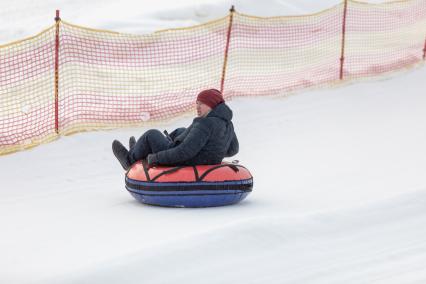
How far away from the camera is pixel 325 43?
19500mm

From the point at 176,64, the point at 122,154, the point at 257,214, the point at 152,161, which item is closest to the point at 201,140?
the point at 152,161

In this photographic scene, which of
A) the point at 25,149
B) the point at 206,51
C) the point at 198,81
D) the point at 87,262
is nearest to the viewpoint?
the point at 87,262

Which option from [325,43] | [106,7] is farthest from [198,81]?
[106,7]

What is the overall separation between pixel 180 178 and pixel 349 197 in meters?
2.12

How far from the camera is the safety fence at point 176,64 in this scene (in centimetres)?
1451

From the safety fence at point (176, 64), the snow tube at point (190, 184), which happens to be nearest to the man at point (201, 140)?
the snow tube at point (190, 184)

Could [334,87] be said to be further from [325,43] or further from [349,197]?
[349,197]

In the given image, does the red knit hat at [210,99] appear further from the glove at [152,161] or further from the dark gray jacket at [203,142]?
the glove at [152,161]

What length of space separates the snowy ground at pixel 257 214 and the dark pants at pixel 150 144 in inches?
21.7

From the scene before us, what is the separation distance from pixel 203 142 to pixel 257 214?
92cm

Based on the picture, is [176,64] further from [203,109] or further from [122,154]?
[203,109]

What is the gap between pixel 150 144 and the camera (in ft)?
35.1

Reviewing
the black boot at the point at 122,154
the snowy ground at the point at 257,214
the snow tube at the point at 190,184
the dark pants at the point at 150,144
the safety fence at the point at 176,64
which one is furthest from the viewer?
the safety fence at the point at 176,64

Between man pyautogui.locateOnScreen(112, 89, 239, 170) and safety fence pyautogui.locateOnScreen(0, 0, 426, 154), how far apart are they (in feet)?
9.91
